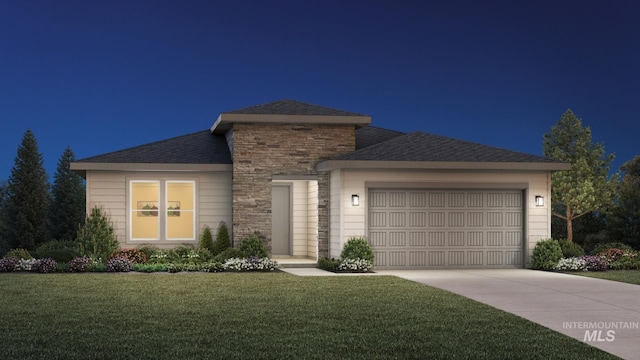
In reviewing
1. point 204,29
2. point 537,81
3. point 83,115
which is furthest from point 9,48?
point 537,81

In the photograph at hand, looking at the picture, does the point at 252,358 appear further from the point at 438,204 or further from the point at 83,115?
the point at 83,115

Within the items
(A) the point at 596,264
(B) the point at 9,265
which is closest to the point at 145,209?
(B) the point at 9,265

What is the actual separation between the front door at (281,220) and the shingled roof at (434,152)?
3551 mm

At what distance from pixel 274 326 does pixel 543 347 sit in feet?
11.7

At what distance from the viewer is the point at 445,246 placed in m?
22.0

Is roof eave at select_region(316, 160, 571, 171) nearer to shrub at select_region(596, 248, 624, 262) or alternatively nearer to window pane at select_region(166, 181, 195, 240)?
shrub at select_region(596, 248, 624, 262)

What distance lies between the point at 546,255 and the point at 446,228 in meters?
2.81

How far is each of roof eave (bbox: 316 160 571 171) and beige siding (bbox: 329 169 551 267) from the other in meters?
0.34

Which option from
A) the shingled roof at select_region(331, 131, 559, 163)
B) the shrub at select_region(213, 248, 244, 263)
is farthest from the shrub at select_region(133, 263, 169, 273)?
the shingled roof at select_region(331, 131, 559, 163)

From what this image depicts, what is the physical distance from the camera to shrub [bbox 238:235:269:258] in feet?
72.7

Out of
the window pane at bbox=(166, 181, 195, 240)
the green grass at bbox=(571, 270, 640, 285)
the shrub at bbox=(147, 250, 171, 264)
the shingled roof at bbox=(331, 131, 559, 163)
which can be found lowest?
the green grass at bbox=(571, 270, 640, 285)

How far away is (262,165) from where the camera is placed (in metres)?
23.2

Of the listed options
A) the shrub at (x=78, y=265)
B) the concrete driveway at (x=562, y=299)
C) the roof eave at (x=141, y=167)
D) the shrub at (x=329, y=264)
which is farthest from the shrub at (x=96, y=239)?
the concrete driveway at (x=562, y=299)

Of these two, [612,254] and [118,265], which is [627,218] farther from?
[118,265]
